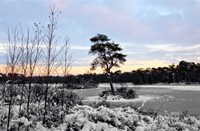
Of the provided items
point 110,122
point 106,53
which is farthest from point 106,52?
point 110,122

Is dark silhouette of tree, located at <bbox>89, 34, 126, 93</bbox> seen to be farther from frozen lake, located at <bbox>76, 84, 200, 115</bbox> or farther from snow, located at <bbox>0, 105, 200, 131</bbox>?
snow, located at <bbox>0, 105, 200, 131</bbox>

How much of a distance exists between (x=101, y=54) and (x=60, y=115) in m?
34.1

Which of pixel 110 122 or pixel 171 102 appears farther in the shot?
pixel 171 102

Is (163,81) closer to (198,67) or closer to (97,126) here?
(198,67)

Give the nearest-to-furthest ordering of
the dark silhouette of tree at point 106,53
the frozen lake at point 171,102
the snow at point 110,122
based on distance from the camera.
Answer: the snow at point 110,122, the frozen lake at point 171,102, the dark silhouette of tree at point 106,53

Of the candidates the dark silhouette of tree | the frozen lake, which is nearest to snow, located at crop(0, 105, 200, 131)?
the frozen lake

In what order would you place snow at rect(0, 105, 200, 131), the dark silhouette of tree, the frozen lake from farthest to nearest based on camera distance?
the dark silhouette of tree, the frozen lake, snow at rect(0, 105, 200, 131)

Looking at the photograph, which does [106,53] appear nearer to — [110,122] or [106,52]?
[106,52]

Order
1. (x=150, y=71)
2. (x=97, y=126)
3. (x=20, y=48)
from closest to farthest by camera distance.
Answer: (x=97, y=126) → (x=20, y=48) → (x=150, y=71)

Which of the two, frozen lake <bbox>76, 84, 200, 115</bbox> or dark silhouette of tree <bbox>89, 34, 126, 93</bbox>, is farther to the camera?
dark silhouette of tree <bbox>89, 34, 126, 93</bbox>

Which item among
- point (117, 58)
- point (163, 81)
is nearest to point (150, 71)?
point (163, 81)

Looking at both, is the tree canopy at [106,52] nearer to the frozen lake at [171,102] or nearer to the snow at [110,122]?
the frozen lake at [171,102]

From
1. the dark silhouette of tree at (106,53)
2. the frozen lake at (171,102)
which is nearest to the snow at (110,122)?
the frozen lake at (171,102)

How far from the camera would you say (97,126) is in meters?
10.8
